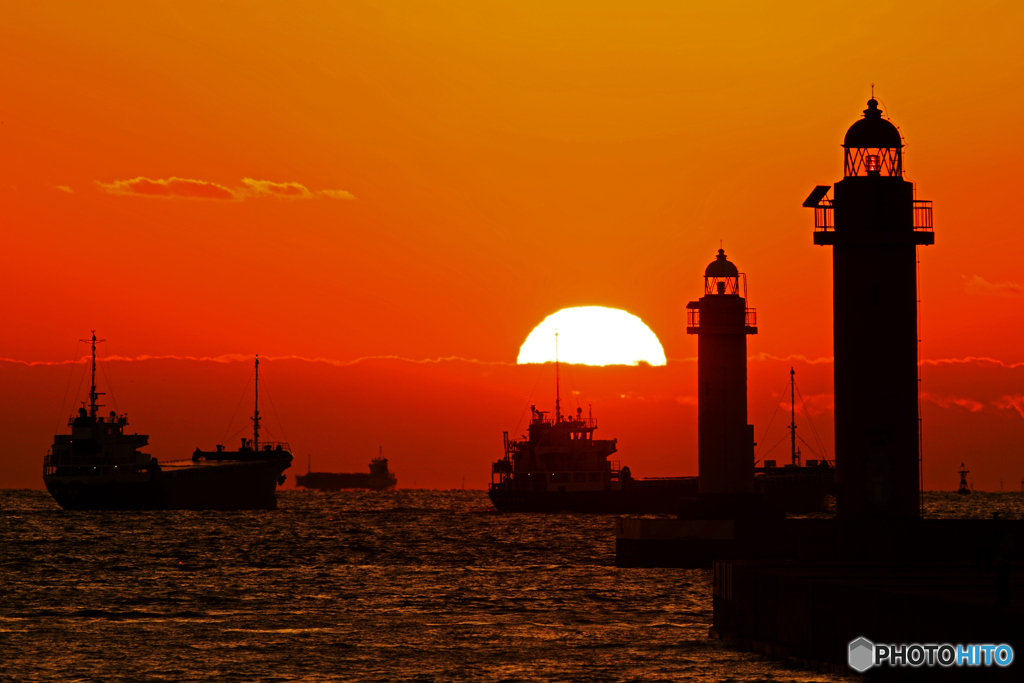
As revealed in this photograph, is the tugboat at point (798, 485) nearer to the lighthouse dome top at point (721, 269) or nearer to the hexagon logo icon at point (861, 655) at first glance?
the lighthouse dome top at point (721, 269)

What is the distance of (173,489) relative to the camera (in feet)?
501

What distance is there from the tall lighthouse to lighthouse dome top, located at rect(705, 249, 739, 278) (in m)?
28.2

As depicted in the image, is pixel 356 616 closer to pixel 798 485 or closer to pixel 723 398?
pixel 723 398

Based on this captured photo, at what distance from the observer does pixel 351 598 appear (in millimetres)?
47094

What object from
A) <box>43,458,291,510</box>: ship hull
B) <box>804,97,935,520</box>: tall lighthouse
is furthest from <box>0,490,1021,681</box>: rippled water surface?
<box>43,458,291,510</box>: ship hull

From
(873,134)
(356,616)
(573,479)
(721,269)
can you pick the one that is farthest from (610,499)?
(873,134)

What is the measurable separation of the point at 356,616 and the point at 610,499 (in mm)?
101203

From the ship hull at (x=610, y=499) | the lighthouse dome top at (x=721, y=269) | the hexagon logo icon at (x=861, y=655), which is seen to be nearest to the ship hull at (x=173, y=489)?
the ship hull at (x=610, y=499)

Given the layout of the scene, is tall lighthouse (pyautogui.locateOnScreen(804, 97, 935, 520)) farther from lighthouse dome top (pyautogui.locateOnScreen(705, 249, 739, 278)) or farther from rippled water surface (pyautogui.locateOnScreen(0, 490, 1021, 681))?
lighthouse dome top (pyautogui.locateOnScreen(705, 249, 739, 278))

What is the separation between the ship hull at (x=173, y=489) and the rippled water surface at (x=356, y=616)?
232 feet

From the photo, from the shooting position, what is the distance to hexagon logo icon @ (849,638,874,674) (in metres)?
20.5

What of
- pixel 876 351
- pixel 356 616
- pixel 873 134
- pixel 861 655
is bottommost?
pixel 356 616

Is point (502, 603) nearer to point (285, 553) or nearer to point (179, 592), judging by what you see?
point (179, 592)

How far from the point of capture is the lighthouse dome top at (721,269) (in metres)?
62.6
